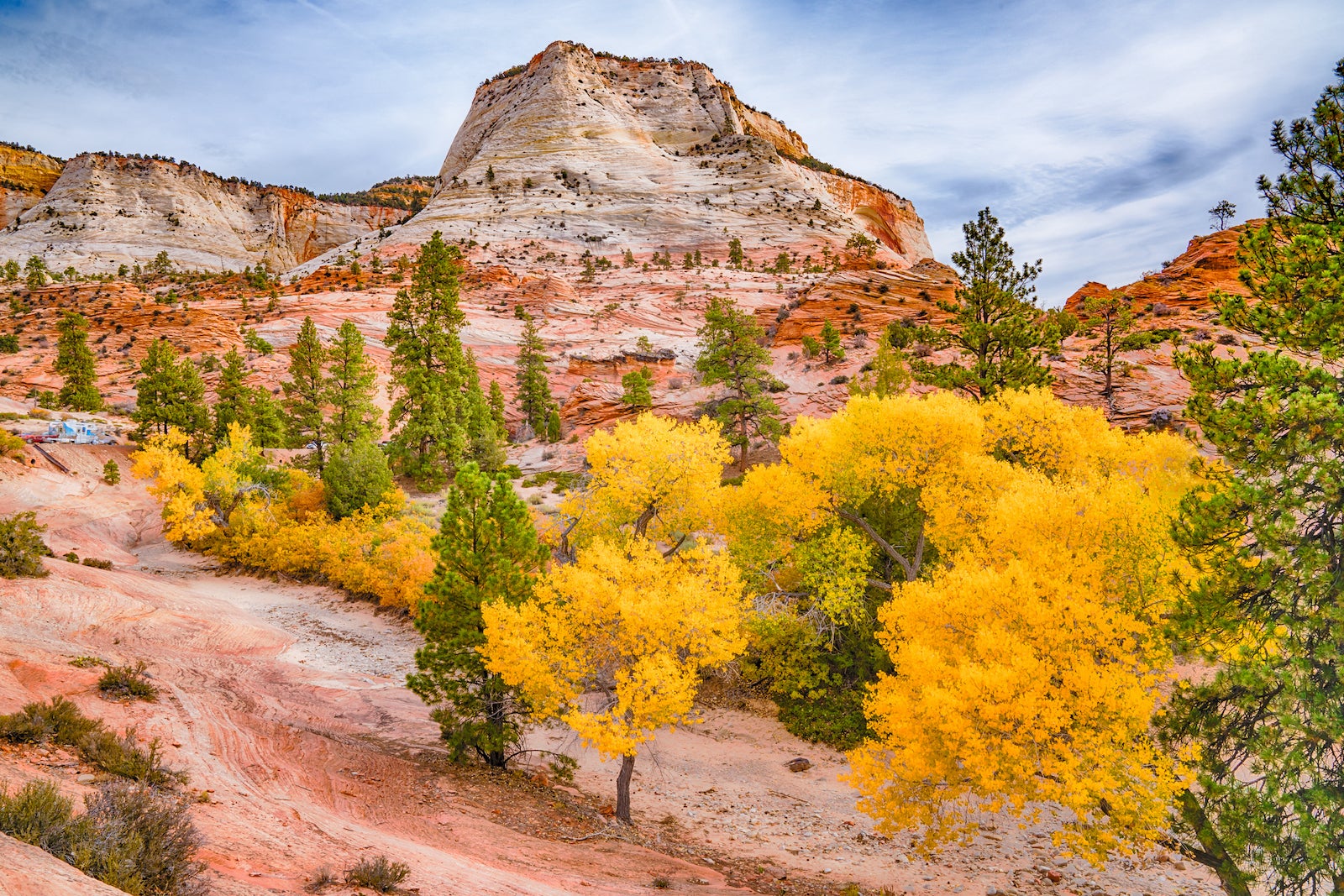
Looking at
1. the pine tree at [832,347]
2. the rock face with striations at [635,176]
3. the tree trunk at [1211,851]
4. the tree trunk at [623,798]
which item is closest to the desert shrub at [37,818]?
the tree trunk at [623,798]

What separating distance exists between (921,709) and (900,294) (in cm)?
6099

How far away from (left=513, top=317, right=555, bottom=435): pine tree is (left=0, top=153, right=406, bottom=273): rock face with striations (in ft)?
292

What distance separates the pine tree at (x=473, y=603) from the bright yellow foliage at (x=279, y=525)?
1406 cm

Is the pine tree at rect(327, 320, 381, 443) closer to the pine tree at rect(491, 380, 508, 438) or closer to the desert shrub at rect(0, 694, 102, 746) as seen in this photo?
the pine tree at rect(491, 380, 508, 438)

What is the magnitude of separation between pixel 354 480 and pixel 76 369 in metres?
39.8

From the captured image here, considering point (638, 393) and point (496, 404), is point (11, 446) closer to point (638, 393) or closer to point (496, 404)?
point (496, 404)

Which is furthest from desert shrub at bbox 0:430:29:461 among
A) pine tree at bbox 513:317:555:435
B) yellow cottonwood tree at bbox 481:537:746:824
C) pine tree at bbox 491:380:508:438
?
yellow cottonwood tree at bbox 481:537:746:824

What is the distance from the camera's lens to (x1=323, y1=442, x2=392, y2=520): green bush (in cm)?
3788

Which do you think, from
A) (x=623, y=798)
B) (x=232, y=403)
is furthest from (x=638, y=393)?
(x=623, y=798)

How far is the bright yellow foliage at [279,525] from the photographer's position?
106 feet

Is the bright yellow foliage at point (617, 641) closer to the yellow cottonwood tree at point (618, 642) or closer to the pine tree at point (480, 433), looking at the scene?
the yellow cottonwood tree at point (618, 642)

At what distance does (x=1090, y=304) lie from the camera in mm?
50000

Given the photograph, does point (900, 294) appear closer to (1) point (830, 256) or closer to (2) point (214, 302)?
(1) point (830, 256)

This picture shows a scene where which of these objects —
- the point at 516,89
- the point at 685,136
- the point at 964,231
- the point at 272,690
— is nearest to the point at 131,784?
the point at 272,690
